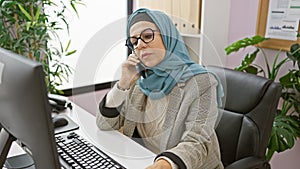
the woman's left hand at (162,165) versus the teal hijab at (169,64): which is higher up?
the teal hijab at (169,64)

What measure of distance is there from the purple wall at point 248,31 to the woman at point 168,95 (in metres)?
1.12

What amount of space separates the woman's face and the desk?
37 cm

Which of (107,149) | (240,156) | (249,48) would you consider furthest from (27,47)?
(249,48)

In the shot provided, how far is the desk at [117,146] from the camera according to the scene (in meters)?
1.17

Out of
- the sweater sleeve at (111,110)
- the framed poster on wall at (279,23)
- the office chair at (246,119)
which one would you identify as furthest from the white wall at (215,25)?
the sweater sleeve at (111,110)

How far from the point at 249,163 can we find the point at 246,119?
179 mm

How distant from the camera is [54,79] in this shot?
2059 mm

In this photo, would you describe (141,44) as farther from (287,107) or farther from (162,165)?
(287,107)

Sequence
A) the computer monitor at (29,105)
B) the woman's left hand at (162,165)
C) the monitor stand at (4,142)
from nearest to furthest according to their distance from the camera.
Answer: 1. the computer monitor at (29,105)
2. the monitor stand at (4,142)
3. the woman's left hand at (162,165)

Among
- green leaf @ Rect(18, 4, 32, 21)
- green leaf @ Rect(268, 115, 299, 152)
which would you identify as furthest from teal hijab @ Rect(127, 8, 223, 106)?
green leaf @ Rect(18, 4, 32, 21)

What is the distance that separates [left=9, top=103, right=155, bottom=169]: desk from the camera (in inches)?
46.0

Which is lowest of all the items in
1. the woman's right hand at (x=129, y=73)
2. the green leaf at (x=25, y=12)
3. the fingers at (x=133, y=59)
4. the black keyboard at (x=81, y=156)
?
the black keyboard at (x=81, y=156)

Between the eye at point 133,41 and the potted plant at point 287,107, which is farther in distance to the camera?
the potted plant at point 287,107

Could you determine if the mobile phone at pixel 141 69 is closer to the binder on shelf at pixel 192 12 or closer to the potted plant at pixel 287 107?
the potted plant at pixel 287 107
